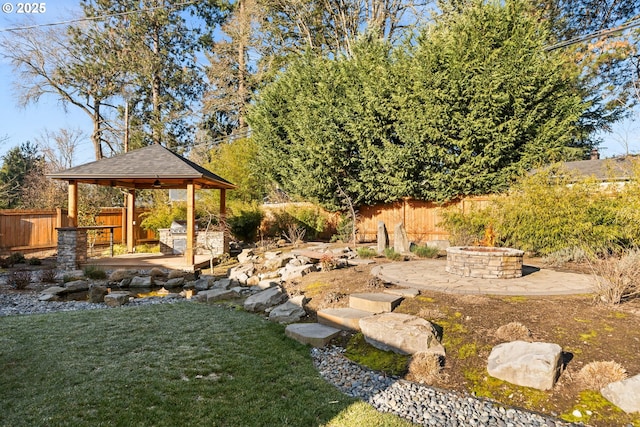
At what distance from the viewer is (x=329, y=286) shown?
6.82m

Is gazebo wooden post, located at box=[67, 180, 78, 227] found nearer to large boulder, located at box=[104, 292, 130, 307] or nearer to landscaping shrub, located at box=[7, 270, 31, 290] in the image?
landscaping shrub, located at box=[7, 270, 31, 290]

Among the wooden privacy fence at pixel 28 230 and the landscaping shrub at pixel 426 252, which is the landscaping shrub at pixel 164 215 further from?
the landscaping shrub at pixel 426 252

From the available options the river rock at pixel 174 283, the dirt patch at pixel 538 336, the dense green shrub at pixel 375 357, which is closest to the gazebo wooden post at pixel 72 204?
the river rock at pixel 174 283

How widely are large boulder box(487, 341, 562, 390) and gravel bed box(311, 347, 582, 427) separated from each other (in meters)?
0.39

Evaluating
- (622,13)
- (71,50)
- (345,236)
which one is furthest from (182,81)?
(622,13)

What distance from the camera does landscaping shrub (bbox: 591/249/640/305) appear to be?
4895 mm

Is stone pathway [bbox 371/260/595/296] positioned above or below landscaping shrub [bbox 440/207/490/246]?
below

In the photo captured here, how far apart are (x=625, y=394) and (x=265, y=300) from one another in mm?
4905

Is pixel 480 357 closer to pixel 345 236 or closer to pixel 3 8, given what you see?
pixel 345 236

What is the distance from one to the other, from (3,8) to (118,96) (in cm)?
1119

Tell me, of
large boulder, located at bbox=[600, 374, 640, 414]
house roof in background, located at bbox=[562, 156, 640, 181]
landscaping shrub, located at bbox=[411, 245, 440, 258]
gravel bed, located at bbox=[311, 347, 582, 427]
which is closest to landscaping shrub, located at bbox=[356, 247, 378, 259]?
landscaping shrub, located at bbox=[411, 245, 440, 258]

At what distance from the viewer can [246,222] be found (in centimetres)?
1525

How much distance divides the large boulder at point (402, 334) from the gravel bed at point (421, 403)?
47 centimetres

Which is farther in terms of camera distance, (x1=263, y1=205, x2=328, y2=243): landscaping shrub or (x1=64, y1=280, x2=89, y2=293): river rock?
(x1=263, y1=205, x2=328, y2=243): landscaping shrub
